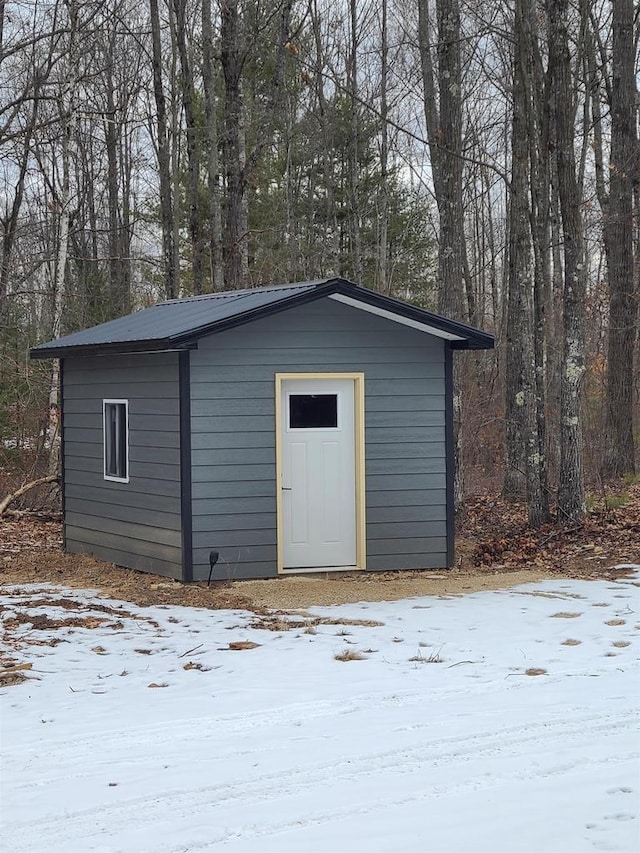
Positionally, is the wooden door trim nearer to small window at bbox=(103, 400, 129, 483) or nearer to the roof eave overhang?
the roof eave overhang

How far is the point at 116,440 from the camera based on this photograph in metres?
12.3

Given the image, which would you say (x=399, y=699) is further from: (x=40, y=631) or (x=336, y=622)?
(x=40, y=631)

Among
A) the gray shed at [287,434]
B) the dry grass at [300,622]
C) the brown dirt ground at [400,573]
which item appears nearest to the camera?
the dry grass at [300,622]

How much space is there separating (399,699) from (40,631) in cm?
341

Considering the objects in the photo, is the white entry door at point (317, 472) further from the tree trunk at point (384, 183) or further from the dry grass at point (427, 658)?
the tree trunk at point (384, 183)

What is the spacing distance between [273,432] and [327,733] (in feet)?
17.4

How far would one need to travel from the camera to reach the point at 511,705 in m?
6.61

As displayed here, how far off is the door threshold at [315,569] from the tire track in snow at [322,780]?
532 cm

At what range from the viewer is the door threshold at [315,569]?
37.2 feet

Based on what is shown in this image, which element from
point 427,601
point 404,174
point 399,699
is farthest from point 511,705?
point 404,174

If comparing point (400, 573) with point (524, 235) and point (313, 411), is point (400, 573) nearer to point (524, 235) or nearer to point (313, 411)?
point (313, 411)

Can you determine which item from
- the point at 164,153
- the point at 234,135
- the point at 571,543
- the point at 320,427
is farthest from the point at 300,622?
the point at 164,153

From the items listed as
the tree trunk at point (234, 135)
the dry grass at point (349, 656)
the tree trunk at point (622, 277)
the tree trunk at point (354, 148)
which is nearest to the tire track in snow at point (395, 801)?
the dry grass at point (349, 656)

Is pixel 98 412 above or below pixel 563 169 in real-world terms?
below
